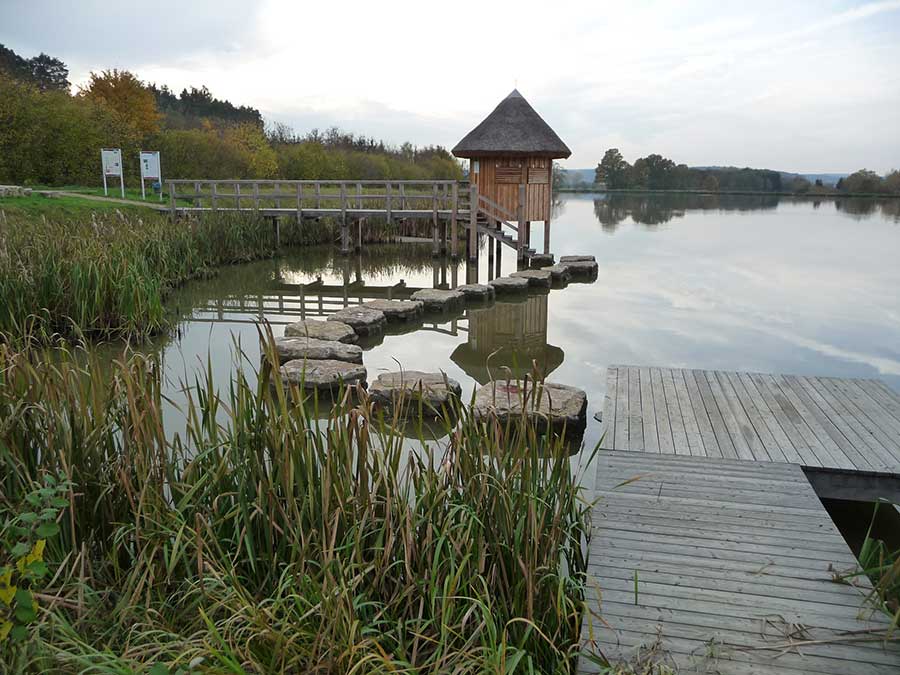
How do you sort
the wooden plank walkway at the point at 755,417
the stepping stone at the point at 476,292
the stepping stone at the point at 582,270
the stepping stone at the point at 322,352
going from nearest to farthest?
1. the wooden plank walkway at the point at 755,417
2. the stepping stone at the point at 322,352
3. the stepping stone at the point at 476,292
4. the stepping stone at the point at 582,270

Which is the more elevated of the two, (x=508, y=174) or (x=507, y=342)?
(x=508, y=174)

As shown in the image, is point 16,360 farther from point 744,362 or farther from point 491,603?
point 744,362

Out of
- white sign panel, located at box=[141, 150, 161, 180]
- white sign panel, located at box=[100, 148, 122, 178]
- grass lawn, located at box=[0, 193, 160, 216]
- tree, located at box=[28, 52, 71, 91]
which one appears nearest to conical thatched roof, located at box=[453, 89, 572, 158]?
grass lawn, located at box=[0, 193, 160, 216]

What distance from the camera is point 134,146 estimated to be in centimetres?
2242

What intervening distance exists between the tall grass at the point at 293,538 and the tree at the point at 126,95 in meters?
24.6

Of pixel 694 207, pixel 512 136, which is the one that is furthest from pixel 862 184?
pixel 512 136

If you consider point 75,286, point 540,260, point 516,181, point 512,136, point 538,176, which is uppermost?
point 512,136

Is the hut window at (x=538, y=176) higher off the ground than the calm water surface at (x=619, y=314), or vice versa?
the hut window at (x=538, y=176)

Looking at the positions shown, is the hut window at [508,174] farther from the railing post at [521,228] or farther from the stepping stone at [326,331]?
the stepping stone at [326,331]

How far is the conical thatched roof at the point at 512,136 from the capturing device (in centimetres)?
1551

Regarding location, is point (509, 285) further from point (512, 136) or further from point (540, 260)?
point (512, 136)

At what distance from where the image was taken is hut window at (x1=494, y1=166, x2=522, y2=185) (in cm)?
1581

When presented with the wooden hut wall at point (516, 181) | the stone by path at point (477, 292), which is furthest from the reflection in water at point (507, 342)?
the wooden hut wall at point (516, 181)

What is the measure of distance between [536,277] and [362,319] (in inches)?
186
